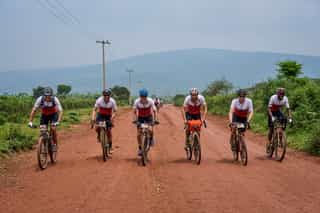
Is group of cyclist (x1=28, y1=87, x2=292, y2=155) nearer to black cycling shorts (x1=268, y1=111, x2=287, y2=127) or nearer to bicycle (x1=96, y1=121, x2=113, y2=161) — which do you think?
black cycling shorts (x1=268, y1=111, x2=287, y2=127)

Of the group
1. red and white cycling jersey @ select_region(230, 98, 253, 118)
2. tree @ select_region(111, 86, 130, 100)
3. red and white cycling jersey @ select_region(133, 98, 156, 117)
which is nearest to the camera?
red and white cycling jersey @ select_region(133, 98, 156, 117)

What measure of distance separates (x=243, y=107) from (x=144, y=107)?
2.96m

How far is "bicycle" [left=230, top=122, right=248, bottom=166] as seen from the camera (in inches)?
488

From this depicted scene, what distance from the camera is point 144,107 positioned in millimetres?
12703

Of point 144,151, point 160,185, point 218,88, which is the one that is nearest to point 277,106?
point 144,151

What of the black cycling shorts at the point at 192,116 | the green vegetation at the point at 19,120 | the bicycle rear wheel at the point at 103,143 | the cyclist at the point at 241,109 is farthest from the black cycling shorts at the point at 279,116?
the green vegetation at the point at 19,120

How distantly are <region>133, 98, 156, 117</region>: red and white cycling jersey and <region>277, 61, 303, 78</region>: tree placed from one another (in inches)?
1088

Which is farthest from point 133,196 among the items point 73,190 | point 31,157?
point 31,157

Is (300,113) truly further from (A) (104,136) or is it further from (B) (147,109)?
(A) (104,136)

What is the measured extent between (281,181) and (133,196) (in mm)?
3716

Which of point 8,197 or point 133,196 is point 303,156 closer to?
point 133,196

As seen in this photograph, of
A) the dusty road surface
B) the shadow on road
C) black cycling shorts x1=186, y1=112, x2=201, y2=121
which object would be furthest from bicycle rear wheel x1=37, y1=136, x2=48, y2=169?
the shadow on road

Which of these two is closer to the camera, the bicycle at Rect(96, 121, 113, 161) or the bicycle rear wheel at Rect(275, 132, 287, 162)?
the bicycle at Rect(96, 121, 113, 161)

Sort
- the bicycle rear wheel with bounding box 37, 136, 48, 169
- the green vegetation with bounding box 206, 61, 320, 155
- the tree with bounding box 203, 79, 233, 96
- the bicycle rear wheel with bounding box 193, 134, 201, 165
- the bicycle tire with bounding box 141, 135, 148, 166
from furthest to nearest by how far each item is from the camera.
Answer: the tree with bounding box 203, 79, 233, 96 < the green vegetation with bounding box 206, 61, 320, 155 < the bicycle rear wheel with bounding box 193, 134, 201, 165 < the bicycle tire with bounding box 141, 135, 148, 166 < the bicycle rear wheel with bounding box 37, 136, 48, 169
